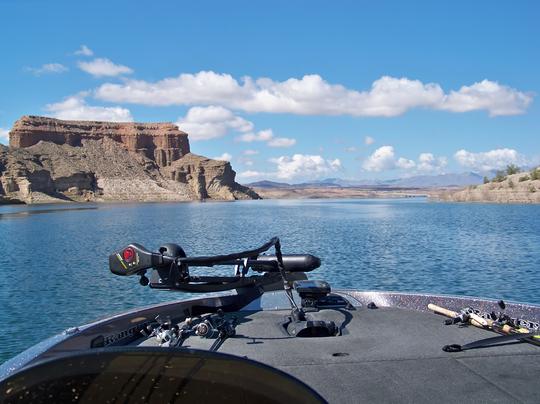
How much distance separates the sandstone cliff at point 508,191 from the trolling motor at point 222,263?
493ft

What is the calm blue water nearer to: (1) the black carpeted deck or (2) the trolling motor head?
(2) the trolling motor head

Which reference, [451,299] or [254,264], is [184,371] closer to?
[254,264]

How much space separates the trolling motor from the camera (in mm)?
6793

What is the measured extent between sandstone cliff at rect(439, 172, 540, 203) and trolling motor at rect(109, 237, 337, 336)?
Answer: 15028 cm

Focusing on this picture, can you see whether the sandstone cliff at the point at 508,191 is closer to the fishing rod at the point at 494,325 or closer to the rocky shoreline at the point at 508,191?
the rocky shoreline at the point at 508,191

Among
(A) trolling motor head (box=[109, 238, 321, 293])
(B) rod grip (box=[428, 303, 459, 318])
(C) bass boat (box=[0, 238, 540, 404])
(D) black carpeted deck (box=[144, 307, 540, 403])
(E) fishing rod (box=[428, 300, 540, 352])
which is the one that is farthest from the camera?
(B) rod grip (box=[428, 303, 459, 318])

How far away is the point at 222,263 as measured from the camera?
708cm

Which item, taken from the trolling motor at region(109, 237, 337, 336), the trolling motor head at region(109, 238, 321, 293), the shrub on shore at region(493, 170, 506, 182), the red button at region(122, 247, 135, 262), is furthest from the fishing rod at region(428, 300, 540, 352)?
the shrub on shore at region(493, 170, 506, 182)

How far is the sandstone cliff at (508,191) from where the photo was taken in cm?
14850

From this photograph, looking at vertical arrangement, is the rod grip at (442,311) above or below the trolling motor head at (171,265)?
below

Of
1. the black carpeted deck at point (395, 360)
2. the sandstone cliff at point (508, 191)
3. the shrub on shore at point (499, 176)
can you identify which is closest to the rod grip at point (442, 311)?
the black carpeted deck at point (395, 360)

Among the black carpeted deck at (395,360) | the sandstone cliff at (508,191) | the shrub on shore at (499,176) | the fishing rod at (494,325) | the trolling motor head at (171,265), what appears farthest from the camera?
the shrub on shore at (499,176)

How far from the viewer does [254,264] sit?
345 inches

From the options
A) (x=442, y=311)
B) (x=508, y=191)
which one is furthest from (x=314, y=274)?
(x=508, y=191)
